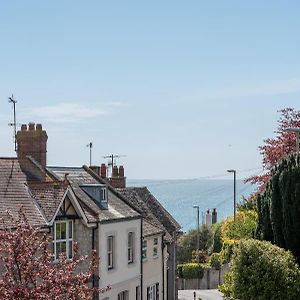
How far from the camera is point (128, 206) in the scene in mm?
32625

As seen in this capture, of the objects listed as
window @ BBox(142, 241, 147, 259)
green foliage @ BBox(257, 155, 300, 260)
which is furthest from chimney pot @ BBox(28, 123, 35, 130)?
green foliage @ BBox(257, 155, 300, 260)

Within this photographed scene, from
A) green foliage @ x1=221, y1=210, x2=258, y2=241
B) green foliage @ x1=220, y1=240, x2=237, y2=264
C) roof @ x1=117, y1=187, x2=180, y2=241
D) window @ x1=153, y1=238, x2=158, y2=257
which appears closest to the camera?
window @ x1=153, y1=238, x2=158, y2=257

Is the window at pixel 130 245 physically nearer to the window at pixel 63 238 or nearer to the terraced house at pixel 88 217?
the terraced house at pixel 88 217

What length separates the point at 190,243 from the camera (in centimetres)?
7894

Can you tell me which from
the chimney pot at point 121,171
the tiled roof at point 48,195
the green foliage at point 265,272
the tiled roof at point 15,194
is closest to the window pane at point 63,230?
the tiled roof at point 48,195

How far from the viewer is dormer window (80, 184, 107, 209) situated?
1188 inches

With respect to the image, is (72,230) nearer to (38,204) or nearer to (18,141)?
(38,204)

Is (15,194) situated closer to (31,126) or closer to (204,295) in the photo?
(31,126)

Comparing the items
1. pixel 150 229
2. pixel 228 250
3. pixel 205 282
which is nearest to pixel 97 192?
pixel 150 229

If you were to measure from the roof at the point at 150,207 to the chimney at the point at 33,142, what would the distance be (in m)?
12.0

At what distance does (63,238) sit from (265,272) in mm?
7857

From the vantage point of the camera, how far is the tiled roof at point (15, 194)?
78.0 ft

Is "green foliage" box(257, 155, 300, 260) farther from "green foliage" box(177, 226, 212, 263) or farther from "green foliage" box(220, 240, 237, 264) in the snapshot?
"green foliage" box(177, 226, 212, 263)

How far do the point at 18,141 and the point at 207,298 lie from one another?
30541 mm
